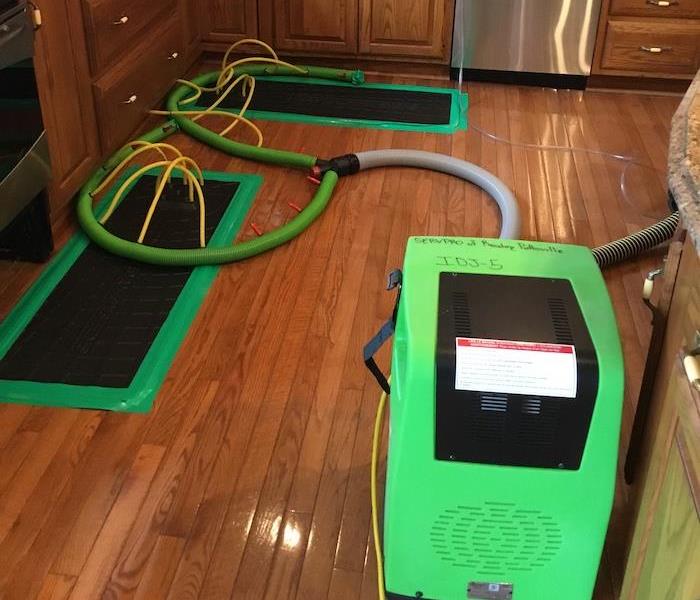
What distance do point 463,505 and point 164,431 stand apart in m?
0.77

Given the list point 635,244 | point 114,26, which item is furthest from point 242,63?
point 635,244

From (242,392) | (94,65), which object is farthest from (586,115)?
(242,392)

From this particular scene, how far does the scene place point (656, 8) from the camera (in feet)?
11.4

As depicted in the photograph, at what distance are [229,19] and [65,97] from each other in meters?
1.44

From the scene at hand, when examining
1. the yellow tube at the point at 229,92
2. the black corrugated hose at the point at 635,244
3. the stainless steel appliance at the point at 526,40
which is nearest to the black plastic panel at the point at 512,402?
the black corrugated hose at the point at 635,244

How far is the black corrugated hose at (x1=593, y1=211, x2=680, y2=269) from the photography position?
7.91ft

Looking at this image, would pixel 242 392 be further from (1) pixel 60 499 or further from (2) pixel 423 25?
(2) pixel 423 25

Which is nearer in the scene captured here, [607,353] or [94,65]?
[607,353]

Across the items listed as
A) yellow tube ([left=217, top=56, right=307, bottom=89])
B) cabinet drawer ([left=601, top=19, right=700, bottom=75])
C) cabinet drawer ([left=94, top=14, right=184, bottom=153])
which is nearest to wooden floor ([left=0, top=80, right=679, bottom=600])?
cabinet drawer ([left=94, top=14, right=184, bottom=153])

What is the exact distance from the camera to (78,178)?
2582 mm

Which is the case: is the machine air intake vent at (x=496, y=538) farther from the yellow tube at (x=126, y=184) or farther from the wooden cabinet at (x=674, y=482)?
the yellow tube at (x=126, y=184)

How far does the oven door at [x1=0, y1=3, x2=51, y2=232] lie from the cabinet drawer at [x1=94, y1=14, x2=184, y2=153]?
473mm

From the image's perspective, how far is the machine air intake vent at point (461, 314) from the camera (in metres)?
1.27

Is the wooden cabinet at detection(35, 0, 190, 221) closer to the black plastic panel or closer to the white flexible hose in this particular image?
the white flexible hose
